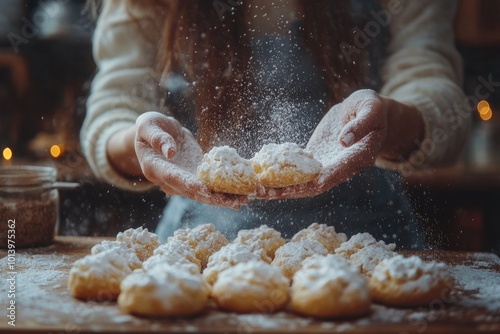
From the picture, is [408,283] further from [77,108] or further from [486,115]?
[77,108]

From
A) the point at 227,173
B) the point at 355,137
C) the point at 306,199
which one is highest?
the point at 355,137

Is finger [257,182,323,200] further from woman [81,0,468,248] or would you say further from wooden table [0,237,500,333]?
wooden table [0,237,500,333]

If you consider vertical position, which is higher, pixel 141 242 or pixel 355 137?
pixel 355 137

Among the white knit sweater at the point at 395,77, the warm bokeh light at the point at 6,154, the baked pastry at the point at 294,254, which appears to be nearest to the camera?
the baked pastry at the point at 294,254

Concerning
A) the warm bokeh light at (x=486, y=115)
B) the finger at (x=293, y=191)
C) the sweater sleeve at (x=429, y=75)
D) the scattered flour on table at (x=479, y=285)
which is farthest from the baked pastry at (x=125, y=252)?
the warm bokeh light at (x=486, y=115)

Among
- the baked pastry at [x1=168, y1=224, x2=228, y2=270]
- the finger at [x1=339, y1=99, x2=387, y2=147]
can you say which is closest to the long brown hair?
the finger at [x1=339, y1=99, x2=387, y2=147]

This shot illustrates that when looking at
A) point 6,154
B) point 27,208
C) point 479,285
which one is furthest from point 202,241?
point 6,154

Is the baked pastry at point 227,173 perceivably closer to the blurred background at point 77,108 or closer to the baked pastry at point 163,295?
the baked pastry at point 163,295
